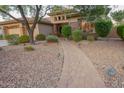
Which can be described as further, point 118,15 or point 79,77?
point 118,15

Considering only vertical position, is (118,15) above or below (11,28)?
above

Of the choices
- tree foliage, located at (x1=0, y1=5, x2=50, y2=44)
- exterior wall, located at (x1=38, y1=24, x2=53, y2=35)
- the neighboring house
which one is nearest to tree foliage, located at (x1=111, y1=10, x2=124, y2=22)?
the neighboring house

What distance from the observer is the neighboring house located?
20.7m

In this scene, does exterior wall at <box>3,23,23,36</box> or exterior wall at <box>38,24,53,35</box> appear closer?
exterior wall at <box>38,24,53,35</box>

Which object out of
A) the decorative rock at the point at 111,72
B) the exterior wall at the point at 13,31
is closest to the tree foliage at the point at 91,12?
the exterior wall at the point at 13,31

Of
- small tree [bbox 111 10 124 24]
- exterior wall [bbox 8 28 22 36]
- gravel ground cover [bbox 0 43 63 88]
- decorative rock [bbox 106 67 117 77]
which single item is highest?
small tree [bbox 111 10 124 24]

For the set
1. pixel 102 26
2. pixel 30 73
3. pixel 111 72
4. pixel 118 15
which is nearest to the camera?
pixel 30 73

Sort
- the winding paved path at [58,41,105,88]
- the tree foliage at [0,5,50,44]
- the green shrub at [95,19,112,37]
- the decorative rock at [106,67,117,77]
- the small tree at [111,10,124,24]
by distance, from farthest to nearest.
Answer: the small tree at [111,10,124,24] < the green shrub at [95,19,112,37] < the tree foliage at [0,5,50,44] < the decorative rock at [106,67,117,77] < the winding paved path at [58,41,105,88]

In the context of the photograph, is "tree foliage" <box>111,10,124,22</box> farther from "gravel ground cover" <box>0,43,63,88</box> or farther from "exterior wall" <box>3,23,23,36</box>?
"gravel ground cover" <box>0,43,63,88</box>

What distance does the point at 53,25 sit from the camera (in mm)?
24000

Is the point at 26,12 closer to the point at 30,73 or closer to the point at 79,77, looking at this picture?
the point at 30,73

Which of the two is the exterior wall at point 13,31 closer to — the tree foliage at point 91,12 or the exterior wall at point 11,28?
the exterior wall at point 11,28

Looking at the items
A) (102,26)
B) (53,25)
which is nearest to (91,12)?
(102,26)
